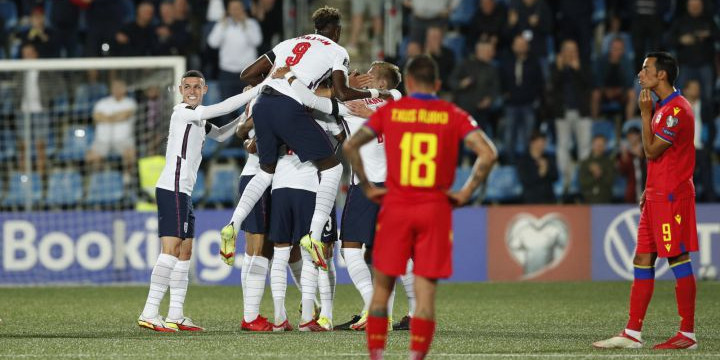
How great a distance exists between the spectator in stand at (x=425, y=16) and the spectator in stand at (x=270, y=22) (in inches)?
82.3

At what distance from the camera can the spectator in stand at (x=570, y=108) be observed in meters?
19.2

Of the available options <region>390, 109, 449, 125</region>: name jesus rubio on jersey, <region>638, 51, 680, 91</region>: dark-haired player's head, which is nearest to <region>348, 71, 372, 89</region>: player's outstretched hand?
<region>638, 51, 680, 91</region>: dark-haired player's head

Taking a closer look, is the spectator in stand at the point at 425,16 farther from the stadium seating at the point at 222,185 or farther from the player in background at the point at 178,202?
the player in background at the point at 178,202

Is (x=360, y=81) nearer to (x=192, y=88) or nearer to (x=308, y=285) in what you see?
(x=192, y=88)

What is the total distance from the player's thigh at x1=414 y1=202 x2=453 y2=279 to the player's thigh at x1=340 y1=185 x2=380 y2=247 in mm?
3296

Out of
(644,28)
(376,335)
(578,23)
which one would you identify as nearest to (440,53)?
(578,23)

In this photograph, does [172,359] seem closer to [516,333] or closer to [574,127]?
[516,333]

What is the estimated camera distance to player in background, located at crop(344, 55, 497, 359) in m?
7.02

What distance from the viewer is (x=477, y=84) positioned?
19344mm

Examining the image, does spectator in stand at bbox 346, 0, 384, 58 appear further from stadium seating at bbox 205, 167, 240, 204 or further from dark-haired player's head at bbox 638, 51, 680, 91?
dark-haired player's head at bbox 638, 51, 680, 91

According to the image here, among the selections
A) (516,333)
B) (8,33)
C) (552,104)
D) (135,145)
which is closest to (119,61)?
(135,145)

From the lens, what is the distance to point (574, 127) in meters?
19.4

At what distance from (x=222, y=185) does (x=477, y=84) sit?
4157mm

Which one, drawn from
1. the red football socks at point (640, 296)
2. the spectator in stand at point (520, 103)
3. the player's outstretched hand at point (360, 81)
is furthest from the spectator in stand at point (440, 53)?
the red football socks at point (640, 296)
